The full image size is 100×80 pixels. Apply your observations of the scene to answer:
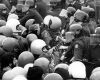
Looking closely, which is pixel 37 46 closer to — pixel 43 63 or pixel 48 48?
pixel 48 48

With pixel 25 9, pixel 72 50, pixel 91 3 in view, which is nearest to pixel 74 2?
pixel 91 3

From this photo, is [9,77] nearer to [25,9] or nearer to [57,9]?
[25,9]

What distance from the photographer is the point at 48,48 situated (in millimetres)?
6293

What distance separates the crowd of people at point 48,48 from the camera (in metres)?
5.22

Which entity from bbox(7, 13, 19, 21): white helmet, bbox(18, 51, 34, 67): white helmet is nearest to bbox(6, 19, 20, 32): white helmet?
bbox(7, 13, 19, 21): white helmet

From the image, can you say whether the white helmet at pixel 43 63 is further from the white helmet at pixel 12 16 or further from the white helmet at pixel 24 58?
the white helmet at pixel 12 16

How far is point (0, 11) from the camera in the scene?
8.22 m

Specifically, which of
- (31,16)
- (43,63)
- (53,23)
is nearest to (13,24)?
(31,16)

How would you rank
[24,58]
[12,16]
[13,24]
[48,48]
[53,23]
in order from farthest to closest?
[12,16] → [13,24] → [53,23] → [48,48] → [24,58]

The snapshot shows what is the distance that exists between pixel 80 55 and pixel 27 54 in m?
1.10

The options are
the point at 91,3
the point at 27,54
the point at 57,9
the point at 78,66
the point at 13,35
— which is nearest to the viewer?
the point at 78,66

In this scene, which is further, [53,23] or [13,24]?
[13,24]

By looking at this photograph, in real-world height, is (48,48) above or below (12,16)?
below

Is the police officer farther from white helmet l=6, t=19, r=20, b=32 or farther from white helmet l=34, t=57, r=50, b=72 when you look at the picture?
white helmet l=34, t=57, r=50, b=72
